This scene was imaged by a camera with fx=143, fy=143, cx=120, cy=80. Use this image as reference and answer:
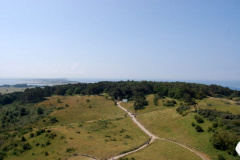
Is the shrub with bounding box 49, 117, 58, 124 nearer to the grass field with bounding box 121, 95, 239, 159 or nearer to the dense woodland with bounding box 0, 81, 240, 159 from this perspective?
the dense woodland with bounding box 0, 81, 240, 159

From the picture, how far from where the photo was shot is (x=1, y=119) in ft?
290

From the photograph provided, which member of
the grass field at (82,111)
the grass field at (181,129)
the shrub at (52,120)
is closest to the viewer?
the grass field at (181,129)

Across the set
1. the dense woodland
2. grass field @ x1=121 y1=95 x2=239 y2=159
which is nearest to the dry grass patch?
grass field @ x1=121 y1=95 x2=239 y2=159

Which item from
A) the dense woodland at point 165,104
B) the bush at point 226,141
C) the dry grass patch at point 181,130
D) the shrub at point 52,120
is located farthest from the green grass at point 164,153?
the shrub at point 52,120

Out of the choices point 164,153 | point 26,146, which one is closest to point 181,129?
point 164,153

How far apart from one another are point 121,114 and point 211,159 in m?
60.3

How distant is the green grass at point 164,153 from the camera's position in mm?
34656

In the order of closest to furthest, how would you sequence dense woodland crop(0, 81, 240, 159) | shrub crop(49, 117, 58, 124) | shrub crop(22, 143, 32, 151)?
dense woodland crop(0, 81, 240, 159) < shrub crop(22, 143, 32, 151) < shrub crop(49, 117, 58, 124)

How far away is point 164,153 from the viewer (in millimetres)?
37062

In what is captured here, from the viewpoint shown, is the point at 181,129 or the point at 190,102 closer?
the point at 181,129

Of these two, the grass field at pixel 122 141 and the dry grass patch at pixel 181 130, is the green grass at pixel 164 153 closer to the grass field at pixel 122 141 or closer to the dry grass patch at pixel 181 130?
the grass field at pixel 122 141

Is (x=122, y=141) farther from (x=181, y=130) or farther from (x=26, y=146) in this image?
(x=26, y=146)

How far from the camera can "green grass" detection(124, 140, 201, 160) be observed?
3466 cm

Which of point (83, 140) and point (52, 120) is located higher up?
point (83, 140)
